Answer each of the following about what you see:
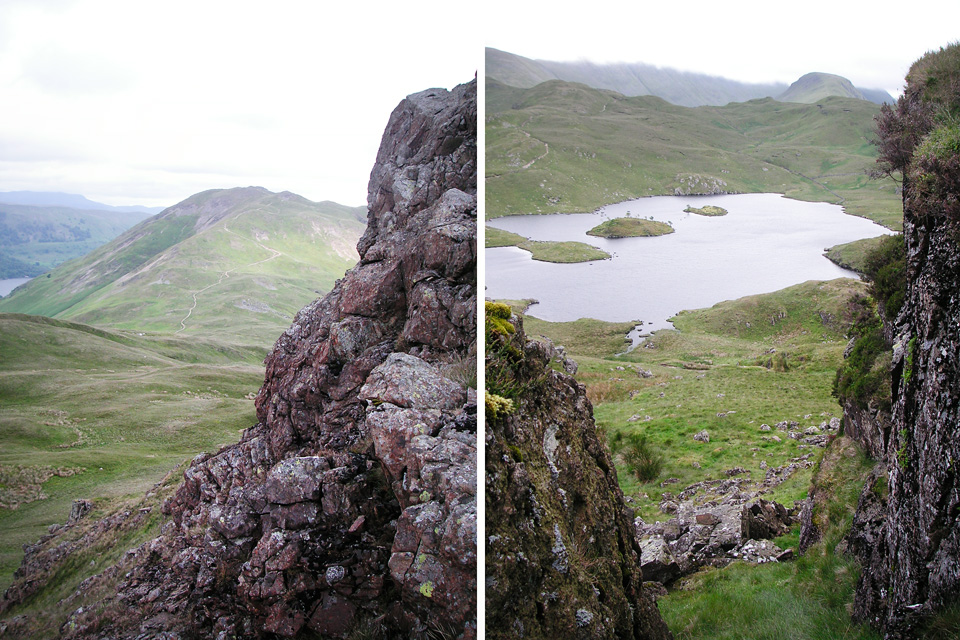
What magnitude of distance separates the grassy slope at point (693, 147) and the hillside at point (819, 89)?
0.36 ft

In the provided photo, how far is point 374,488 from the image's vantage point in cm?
257

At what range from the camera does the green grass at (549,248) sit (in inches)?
326

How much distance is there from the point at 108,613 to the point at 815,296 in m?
11.3

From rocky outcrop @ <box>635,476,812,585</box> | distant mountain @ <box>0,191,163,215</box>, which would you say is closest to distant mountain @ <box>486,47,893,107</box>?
distant mountain @ <box>0,191,163,215</box>

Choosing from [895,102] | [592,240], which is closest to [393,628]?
[895,102]

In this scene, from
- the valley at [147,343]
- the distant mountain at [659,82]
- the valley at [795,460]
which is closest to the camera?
the valley at [795,460]

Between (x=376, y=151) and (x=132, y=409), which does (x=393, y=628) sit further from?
(x=132, y=409)

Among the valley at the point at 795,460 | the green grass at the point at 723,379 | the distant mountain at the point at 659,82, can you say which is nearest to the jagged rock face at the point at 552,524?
the valley at the point at 795,460

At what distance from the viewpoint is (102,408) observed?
4.33 meters

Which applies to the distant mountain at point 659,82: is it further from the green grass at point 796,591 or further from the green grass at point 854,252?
the green grass at point 796,591

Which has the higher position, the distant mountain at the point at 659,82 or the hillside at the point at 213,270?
the distant mountain at the point at 659,82

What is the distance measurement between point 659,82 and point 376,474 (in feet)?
13.3

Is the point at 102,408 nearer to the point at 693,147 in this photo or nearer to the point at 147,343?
the point at 147,343

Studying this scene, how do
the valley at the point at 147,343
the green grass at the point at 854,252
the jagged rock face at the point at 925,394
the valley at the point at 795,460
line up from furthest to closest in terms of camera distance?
the green grass at the point at 854,252
the valley at the point at 147,343
the valley at the point at 795,460
the jagged rock face at the point at 925,394
